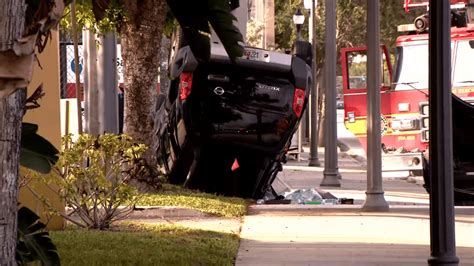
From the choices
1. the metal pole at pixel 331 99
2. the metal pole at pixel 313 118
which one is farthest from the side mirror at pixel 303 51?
the metal pole at pixel 313 118

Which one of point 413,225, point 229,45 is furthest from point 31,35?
point 413,225

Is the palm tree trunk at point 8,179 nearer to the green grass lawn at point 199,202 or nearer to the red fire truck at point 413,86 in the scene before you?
the green grass lawn at point 199,202

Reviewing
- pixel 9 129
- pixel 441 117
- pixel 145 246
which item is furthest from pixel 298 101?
pixel 9 129

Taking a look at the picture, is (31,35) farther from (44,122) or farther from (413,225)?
(413,225)

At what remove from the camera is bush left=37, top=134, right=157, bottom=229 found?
11.0 metres

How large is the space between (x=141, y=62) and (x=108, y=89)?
41.2 inches

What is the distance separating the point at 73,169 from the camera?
11.0m

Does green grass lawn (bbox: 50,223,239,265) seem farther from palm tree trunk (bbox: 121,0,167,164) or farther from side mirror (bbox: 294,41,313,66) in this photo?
side mirror (bbox: 294,41,313,66)

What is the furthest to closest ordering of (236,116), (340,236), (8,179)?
(236,116) → (340,236) → (8,179)

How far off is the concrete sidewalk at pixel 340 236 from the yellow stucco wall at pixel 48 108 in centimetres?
222

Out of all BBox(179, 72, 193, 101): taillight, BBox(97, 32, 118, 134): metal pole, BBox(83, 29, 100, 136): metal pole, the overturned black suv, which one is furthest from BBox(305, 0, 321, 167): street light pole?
BBox(179, 72, 193, 101): taillight

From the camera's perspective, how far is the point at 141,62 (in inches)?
598

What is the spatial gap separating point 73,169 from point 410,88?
12.1 m

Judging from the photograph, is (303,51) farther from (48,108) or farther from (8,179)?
(8,179)
